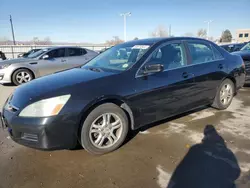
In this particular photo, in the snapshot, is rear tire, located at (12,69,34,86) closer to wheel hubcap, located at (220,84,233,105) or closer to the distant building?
wheel hubcap, located at (220,84,233,105)

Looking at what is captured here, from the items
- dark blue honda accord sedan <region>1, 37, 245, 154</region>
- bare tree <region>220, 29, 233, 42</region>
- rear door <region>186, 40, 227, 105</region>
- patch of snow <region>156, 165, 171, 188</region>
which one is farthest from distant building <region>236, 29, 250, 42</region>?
patch of snow <region>156, 165, 171, 188</region>

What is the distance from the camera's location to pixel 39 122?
2.49 meters

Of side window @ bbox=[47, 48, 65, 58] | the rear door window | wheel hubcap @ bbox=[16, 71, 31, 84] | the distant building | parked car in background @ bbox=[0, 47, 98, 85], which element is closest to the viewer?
parked car in background @ bbox=[0, 47, 98, 85]

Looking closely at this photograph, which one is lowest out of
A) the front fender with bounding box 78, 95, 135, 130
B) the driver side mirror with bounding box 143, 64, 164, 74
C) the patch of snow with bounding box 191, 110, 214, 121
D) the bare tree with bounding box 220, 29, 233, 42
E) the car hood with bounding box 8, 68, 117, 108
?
the patch of snow with bounding box 191, 110, 214, 121

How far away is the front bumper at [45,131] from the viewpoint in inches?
98.5

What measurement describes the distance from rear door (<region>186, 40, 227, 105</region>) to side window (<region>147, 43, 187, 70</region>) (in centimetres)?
22

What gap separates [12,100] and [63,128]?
0.91 meters

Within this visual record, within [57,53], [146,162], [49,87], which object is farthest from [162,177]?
[57,53]

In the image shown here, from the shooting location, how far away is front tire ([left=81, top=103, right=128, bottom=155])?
2.77 meters

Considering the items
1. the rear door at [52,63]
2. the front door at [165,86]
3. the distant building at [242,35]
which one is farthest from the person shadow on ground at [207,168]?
the distant building at [242,35]

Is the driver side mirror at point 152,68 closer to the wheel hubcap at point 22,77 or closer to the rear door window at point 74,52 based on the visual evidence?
the wheel hubcap at point 22,77

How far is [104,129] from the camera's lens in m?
2.93

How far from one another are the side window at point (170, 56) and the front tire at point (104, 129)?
1004 mm

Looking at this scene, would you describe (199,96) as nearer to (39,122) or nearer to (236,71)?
(236,71)
